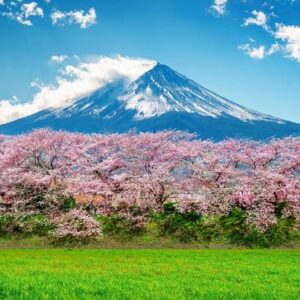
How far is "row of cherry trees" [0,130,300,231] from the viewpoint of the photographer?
1321 inches

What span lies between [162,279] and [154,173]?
22.2 m

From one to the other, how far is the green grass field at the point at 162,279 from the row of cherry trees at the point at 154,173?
10106mm

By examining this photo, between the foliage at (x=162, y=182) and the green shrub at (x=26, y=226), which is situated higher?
the foliage at (x=162, y=182)

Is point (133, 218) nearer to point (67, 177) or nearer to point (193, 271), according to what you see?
point (67, 177)

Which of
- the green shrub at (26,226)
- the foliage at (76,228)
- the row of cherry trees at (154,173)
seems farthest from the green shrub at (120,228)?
the green shrub at (26,226)

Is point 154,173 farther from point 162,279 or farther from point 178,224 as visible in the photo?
point 162,279

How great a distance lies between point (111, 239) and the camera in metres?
30.9

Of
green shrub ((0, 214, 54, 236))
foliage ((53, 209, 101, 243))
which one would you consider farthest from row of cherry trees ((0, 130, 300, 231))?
foliage ((53, 209, 101, 243))

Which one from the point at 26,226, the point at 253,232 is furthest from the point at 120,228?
the point at 253,232

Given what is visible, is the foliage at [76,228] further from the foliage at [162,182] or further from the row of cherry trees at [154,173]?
the row of cherry trees at [154,173]

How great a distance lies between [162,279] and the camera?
13.7 metres

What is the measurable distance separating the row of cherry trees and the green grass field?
10106mm

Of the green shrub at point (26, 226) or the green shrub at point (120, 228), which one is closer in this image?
the green shrub at point (120, 228)

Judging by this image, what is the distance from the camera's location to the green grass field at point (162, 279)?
9.92m
